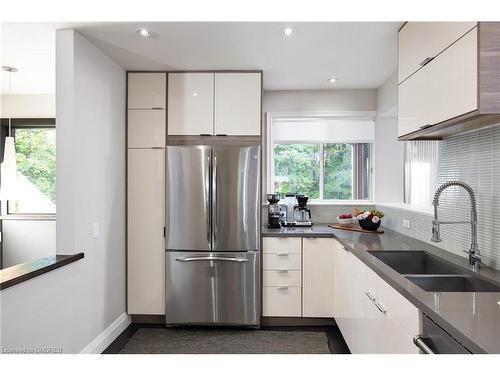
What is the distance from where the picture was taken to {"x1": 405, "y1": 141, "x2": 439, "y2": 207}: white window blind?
108 inches

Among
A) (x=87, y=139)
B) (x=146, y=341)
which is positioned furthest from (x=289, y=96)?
(x=146, y=341)

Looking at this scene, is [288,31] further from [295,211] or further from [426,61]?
[295,211]

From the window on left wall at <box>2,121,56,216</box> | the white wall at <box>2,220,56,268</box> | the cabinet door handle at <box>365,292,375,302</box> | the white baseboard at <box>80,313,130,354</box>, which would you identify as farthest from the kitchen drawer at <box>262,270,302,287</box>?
the window on left wall at <box>2,121,56,216</box>

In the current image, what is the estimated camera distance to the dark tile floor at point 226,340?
2.52 metres

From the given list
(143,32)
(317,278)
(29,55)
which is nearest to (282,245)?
(317,278)

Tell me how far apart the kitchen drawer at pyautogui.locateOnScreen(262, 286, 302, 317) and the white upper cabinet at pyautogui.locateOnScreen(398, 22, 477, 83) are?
2021 mm

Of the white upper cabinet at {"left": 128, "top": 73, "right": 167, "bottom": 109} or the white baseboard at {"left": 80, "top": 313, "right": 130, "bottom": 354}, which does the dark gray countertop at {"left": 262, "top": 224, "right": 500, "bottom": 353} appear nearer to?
the white baseboard at {"left": 80, "top": 313, "right": 130, "bottom": 354}

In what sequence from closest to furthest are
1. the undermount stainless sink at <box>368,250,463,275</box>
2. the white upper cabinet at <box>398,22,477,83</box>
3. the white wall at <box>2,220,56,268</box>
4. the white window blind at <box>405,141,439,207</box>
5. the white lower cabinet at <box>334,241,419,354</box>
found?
the white lower cabinet at <box>334,241,419,354</box> < the white upper cabinet at <box>398,22,477,83</box> < the undermount stainless sink at <box>368,250,463,275</box> < the white window blind at <box>405,141,439,207</box> < the white wall at <box>2,220,56,268</box>

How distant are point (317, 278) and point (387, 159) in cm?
166

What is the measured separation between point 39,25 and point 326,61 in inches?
87.1

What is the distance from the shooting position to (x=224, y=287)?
9.28 ft

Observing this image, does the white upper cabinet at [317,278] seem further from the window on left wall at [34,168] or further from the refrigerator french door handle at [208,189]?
the window on left wall at [34,168]

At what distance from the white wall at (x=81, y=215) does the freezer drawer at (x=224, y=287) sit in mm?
705

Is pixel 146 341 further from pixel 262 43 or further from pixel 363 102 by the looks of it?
pixel 363 102
